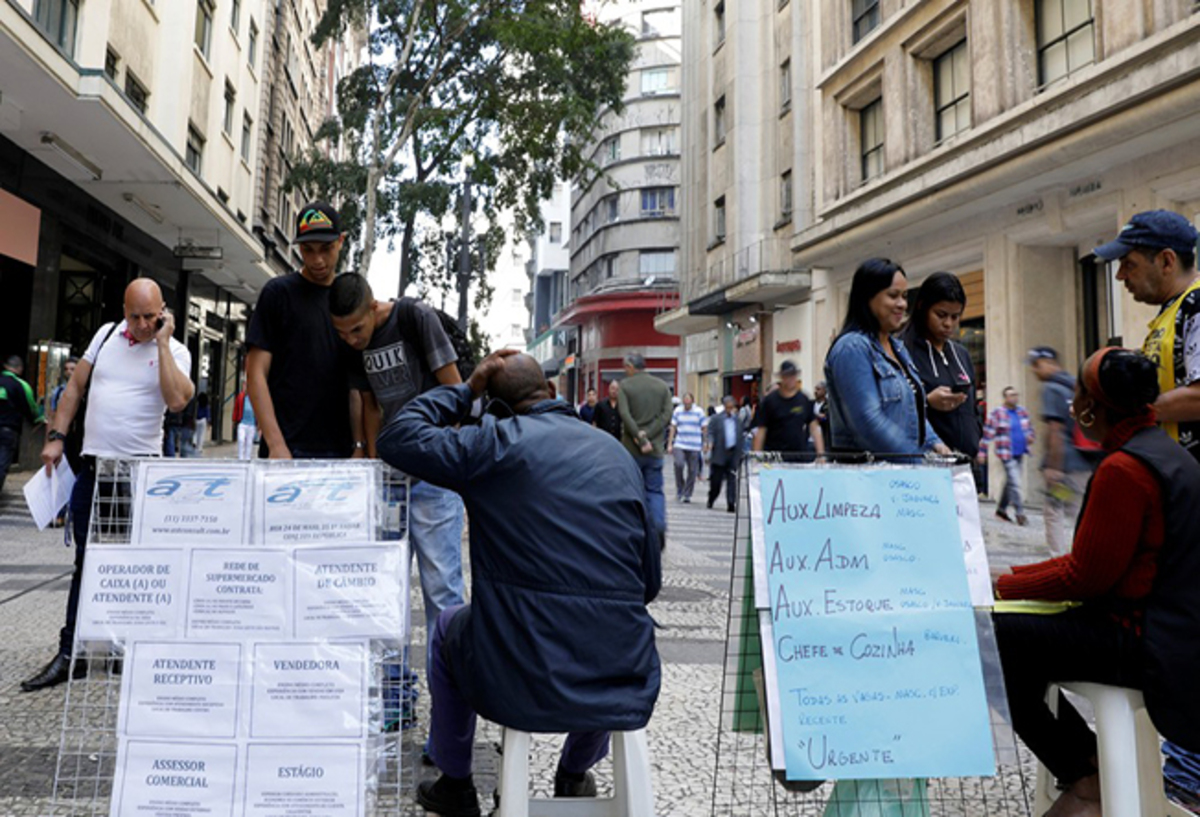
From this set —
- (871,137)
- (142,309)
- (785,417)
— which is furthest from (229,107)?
(142,309)

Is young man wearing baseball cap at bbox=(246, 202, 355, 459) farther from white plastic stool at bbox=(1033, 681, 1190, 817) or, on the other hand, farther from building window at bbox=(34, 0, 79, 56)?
building window at bbox=(34, 0, 79, 56)

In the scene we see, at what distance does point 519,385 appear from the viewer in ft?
7.66

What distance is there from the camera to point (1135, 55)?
9.79 m

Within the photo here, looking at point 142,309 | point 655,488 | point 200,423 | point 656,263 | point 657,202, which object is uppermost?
point 657,202

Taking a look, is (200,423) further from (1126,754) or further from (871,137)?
(1126,754)

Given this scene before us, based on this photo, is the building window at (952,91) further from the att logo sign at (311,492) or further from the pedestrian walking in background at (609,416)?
the att logo sign at (311,492)

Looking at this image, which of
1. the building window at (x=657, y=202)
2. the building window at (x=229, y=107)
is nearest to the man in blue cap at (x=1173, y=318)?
the building window at (x=229, y=107)

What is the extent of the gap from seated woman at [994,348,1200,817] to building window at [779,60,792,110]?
20.8m

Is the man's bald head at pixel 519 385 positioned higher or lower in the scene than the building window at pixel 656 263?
lower

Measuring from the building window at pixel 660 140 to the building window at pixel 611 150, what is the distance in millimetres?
1992

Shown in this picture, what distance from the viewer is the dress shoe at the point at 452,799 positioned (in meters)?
2.49

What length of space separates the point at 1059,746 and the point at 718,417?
10.4m

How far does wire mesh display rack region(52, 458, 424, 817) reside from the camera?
2.21m

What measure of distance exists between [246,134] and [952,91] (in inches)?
719
